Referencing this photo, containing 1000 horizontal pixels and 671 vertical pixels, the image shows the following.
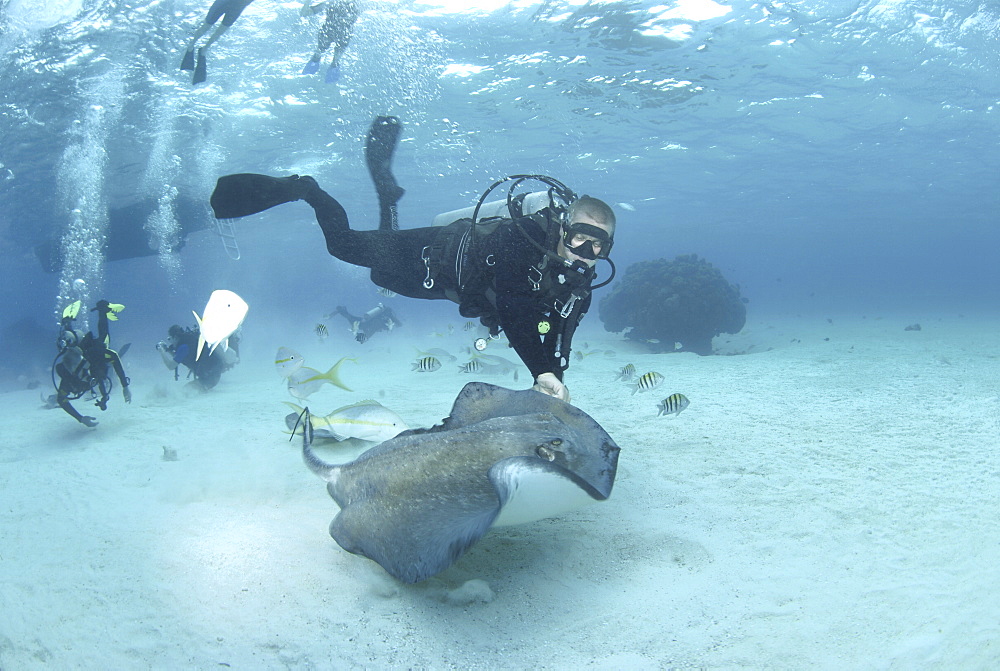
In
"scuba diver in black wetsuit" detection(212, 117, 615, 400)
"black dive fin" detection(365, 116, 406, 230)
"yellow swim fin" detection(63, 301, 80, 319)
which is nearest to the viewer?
"scuba diver in black wetsuit" detection(212, 117, 615, 400)

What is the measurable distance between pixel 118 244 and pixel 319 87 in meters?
17.3

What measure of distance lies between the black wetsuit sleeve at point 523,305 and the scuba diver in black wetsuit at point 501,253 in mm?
11

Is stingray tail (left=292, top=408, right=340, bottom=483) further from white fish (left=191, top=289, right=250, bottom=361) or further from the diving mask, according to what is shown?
the diving mask

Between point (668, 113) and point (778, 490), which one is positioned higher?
point (668, 113)

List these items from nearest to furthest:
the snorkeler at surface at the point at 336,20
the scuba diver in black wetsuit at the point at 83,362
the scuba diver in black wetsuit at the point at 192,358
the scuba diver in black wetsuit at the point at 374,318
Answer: the scuba diver in black wetsuit at the point at 83,362 → the scuba diver in black wetsuit at the point at 192,358 → the snorkeler at surface at the point at 336,20 → the scuba diver in black wetsuit at the point at 374,318

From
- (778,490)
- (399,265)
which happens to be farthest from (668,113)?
(778,490)

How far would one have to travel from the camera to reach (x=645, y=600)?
278 cm

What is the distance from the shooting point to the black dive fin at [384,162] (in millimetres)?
7660

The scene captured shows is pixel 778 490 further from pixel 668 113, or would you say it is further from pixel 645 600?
pixel 668 113

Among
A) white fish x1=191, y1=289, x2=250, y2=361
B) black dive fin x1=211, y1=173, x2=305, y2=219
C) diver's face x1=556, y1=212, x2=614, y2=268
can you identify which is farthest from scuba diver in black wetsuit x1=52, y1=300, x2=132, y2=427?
diver's face x1=556, y1=212, x2=614, y2=268

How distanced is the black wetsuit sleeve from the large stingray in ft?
4.52

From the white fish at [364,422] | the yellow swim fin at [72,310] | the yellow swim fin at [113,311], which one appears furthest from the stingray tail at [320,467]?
the yellow swim fin at [72,310]

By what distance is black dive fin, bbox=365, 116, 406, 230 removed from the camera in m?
7.66

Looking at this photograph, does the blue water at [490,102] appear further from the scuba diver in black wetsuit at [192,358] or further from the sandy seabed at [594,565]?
the sandy seabed at [594,565]
